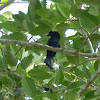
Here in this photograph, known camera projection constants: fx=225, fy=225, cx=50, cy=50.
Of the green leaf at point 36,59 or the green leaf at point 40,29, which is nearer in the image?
the green leaf at point 40,29

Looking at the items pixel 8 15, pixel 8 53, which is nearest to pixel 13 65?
pixel 8 53

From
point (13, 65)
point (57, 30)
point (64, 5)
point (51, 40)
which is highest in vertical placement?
point (64, 5)

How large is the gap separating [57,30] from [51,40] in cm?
14

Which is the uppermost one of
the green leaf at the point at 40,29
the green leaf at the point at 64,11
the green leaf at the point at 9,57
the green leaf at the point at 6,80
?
the green leaf at the point at 64,11

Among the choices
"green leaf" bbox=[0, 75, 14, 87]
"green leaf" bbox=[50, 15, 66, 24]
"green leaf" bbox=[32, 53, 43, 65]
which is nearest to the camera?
"green leaf" bbox=[50, 15, 66, 24]

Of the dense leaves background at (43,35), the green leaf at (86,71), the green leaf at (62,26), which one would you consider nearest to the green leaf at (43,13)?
the dense leaves background at (43,35)

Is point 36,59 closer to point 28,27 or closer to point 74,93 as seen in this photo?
point 28,27

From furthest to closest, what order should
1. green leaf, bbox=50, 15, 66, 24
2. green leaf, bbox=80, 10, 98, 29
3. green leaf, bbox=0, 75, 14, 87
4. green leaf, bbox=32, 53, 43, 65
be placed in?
green leaf, bbox=32, 53, 43, 65
green leaf, bbox=0, 75, 14, 87
green leaf, bbox=80, 10, 98, 29
green leaf, bbox=50, 15, 66, 24

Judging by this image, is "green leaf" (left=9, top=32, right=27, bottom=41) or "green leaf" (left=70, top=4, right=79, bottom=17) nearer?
"green leaf" (left=70, top=4, right=79, bottom=17)

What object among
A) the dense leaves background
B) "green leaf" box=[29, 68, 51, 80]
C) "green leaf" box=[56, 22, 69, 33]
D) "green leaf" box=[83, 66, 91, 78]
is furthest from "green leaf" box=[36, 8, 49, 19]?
"green leaf" box=[83, 66, 91, 78]

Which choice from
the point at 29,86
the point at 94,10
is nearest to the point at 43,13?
the point at 94,10

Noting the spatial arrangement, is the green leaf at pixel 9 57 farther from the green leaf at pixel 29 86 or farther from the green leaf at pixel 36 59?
the green leaf at pixel 36 59

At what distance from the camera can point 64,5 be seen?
1517 mm

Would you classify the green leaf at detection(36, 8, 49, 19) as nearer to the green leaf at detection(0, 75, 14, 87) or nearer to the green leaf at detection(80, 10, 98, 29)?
the green leaf at detection(80, 10, 98, 29)
